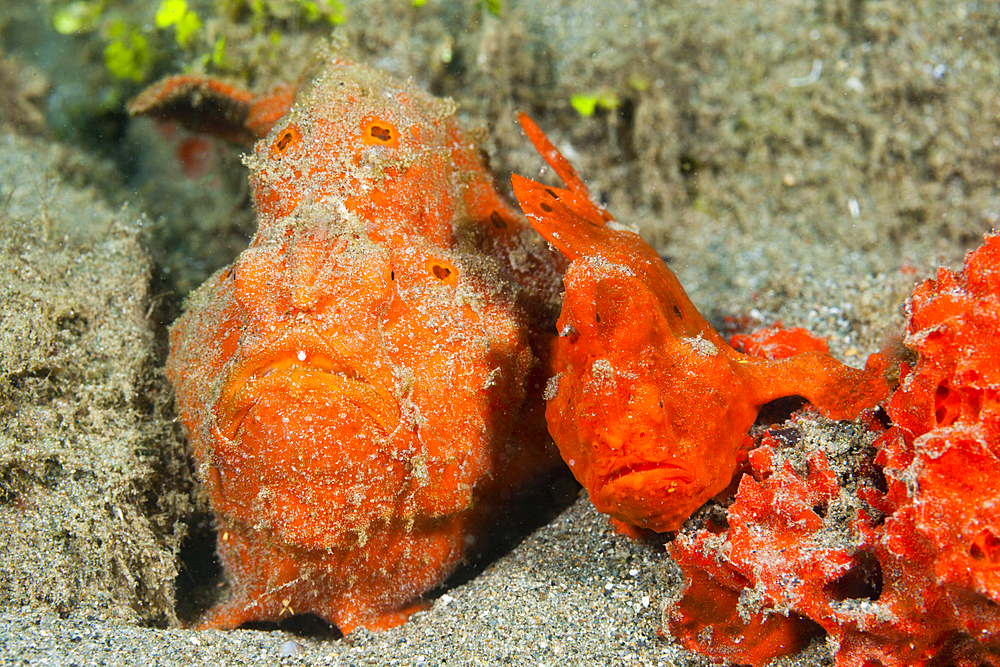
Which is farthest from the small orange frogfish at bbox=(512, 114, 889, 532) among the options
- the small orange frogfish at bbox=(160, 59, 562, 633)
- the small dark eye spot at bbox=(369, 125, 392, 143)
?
the small dark eye spot at bbox=(369, 125, 392, 143)

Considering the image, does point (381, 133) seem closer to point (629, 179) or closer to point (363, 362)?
point (363, 362)

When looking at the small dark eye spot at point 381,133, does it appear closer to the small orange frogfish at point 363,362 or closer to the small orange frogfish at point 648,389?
the small orange frogfish at point 363,362

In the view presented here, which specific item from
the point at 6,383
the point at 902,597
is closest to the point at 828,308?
the point at 902,597

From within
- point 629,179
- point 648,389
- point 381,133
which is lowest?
point 629,179

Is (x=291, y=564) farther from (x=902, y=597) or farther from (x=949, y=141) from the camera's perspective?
(x=949, y=141)

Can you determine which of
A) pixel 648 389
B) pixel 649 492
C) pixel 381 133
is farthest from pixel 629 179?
pixel 649 492

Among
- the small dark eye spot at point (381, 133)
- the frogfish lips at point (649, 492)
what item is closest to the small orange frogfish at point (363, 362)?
the small dark eye spot at point (381, 133)
